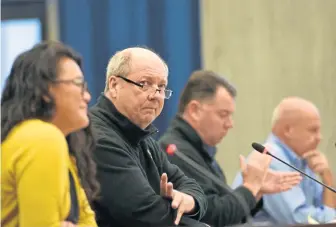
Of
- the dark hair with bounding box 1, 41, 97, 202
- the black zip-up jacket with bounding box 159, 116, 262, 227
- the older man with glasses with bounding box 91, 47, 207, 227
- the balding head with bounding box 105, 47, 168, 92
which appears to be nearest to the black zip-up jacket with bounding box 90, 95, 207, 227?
the older man with glasses with bounding box 91, 47, 207, 227

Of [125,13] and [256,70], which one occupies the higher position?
[125,13]

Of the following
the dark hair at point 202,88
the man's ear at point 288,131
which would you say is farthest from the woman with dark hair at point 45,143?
the man's ear at point 288,131

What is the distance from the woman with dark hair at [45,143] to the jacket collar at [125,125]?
343 millimetres

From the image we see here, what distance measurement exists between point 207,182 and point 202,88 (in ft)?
1.81

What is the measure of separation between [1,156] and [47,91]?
0.69 feet

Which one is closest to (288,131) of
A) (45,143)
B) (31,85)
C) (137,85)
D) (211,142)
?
(211,142)

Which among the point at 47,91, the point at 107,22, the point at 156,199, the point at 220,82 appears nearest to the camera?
the point at 47,91

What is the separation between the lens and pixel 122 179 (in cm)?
256

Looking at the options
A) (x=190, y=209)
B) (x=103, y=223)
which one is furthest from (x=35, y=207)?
(x=190, y=209)

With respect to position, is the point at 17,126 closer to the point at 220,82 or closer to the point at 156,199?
the point at 156,199

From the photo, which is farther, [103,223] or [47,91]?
[103,223]

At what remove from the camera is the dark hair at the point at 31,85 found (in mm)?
2070

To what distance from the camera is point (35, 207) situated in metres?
1.93

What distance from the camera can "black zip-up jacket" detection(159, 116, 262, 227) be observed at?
10.1 ft
